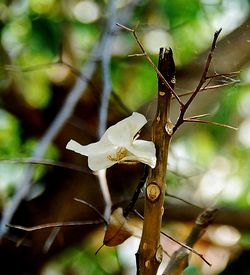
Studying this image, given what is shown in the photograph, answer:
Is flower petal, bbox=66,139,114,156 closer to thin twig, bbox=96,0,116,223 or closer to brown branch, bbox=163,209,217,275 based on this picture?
brown branch, bbox=163,209,217,275

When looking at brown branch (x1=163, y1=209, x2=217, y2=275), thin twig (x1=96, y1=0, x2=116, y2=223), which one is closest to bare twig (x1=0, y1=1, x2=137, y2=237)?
thin twig (x1=96, y1=0, x2=116, y2=223)

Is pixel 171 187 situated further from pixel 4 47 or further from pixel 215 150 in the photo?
pixel 4 47

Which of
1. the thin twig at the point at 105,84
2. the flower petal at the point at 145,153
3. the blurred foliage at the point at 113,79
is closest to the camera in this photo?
the flower petal at the point at 145,153

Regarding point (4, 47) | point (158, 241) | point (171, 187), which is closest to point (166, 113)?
point (158, 241)

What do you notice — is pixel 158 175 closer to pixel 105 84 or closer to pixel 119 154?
pixel 119 154

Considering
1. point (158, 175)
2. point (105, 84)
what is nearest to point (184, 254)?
point (158, 175)

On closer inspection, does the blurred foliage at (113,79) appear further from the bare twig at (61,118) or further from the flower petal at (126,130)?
the flower petal at (126,130)

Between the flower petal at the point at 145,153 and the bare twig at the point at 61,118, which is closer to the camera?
the flower petal at the point at 145,153

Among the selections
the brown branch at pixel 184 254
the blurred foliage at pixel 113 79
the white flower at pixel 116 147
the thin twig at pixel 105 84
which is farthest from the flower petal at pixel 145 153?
the blurred foliage at pixel 113 79
